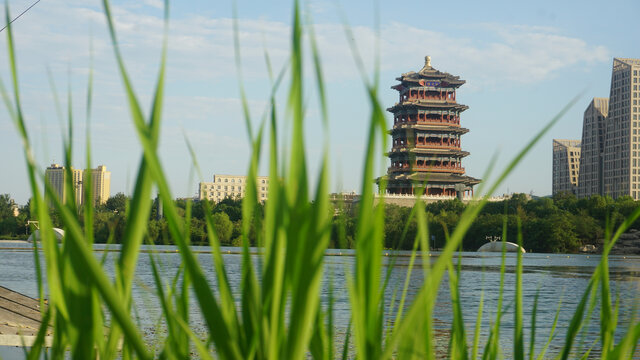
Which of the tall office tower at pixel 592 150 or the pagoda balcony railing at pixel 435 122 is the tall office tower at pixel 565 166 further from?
the pagoda balcony railing at pixel 435 122

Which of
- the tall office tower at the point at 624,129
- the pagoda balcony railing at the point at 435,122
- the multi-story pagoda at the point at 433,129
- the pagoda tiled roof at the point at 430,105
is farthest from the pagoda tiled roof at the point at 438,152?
the tall office tower at the point at 624,129

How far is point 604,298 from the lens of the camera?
85 centimetres

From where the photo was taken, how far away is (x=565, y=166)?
79625mm

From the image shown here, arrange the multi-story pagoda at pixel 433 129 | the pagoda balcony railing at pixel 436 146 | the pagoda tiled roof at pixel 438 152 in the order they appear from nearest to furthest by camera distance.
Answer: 1. the pagoda tiled roof at pixel 438 152
2. the pagoda balcony railing at pixel 436 146
3. the multi-story pagoda at pixel 433 129

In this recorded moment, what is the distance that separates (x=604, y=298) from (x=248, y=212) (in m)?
0.52

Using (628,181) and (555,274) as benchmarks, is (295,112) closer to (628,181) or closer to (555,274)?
(555,274)

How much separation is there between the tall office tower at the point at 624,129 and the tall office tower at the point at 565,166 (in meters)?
11.5

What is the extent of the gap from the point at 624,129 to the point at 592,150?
206 inches

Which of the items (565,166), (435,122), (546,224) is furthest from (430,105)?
(565,166)

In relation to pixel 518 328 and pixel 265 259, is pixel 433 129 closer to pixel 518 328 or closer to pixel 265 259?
pixel 518 328

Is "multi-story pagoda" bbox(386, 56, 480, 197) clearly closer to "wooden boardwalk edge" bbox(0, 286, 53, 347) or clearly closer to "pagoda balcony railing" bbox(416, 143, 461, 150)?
"pagoda balcony railing" bbox(416, 143, 461, 150)

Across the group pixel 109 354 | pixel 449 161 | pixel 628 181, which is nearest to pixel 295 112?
pixel 109 354

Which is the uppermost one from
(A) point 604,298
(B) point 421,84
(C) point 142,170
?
(B) point 421,84

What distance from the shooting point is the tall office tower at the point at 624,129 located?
61344 mm
